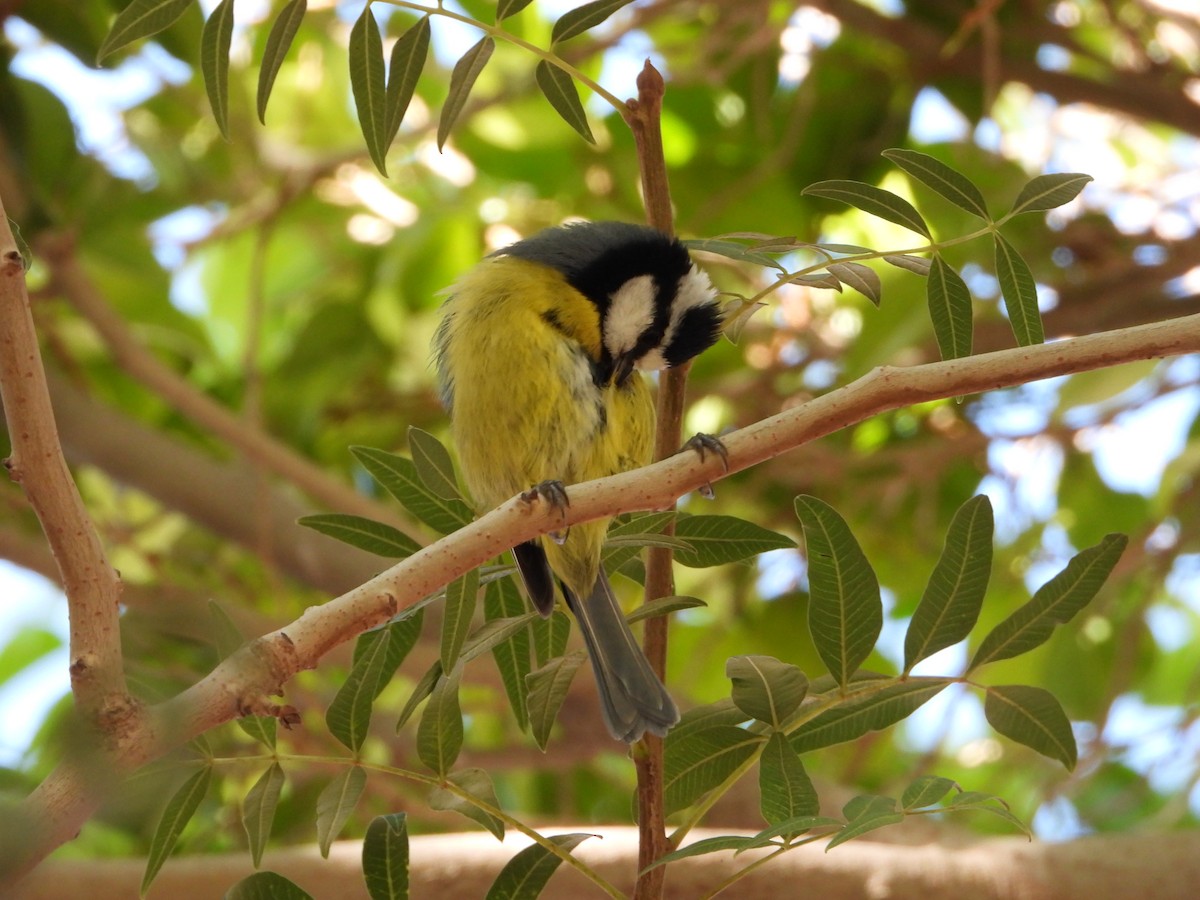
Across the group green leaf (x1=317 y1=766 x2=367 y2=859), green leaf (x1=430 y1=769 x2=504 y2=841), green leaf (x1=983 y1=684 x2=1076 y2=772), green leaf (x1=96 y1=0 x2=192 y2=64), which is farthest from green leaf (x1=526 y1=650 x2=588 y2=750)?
green leaf (x1=96 y1=0 x2=192 y2=64)

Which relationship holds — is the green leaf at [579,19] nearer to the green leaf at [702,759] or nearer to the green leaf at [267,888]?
the green leaf at [702,759]

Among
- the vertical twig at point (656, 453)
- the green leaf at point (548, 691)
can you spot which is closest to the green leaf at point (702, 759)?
the vertical twig at point (656, 453)

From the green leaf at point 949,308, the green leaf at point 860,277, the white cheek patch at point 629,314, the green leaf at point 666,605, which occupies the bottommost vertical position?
the green leaf at point 666,605

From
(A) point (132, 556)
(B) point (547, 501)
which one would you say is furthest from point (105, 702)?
(A) point (132, 556)

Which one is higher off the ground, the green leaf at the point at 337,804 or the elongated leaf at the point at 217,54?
the elongated leaf at the point at 217,54

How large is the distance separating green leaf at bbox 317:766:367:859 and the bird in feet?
2.02

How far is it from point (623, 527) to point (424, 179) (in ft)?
8.68

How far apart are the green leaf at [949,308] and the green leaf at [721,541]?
26 cm

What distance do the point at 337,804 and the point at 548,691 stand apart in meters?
0.23

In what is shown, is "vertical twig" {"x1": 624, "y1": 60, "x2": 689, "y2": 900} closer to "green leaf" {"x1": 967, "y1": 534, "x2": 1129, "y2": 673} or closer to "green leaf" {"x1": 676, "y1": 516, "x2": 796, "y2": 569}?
"green leaf" {"x1": 676, "y1": 516, "x2": 796, "y2": 569}

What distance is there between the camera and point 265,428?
345 cm

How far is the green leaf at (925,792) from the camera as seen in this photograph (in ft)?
3.78

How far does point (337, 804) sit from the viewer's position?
1.24 m

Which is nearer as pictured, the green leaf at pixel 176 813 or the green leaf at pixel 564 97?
the green leaf at pixel 176 813
